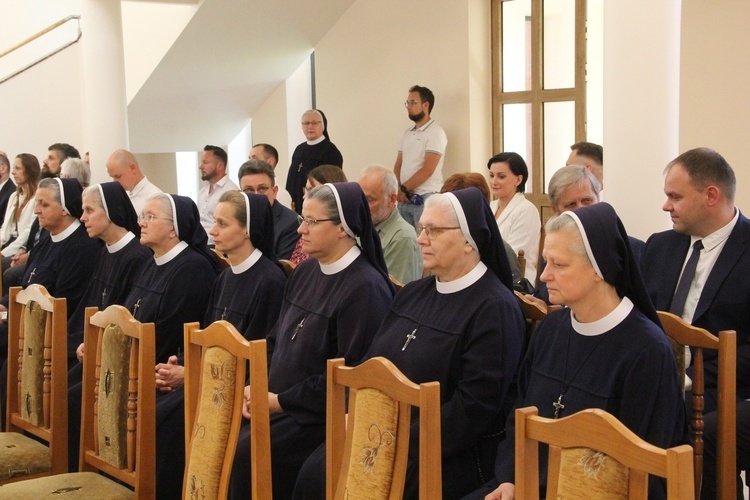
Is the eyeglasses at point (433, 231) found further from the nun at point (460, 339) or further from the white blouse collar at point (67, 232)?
the white blouse collar at point (67, 232)

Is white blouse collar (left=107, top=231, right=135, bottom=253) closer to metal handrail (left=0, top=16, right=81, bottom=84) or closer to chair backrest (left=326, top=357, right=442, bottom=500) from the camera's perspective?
chair backrest (left=326, top=357, right=442, bottom=500)

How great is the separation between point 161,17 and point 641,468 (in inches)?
384

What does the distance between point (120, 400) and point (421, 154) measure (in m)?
5.63

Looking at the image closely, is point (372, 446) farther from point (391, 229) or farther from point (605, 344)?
point (391, 229)

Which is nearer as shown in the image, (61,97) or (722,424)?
(722,424)

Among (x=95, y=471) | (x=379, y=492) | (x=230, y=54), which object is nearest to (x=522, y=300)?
(x=379, y=492)

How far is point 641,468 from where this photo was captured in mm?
1863

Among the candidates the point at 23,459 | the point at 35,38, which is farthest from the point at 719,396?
the point at 35,38

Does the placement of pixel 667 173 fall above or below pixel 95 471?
above

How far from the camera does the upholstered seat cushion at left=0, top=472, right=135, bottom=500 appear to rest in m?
3.21

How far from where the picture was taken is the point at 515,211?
5801 mm

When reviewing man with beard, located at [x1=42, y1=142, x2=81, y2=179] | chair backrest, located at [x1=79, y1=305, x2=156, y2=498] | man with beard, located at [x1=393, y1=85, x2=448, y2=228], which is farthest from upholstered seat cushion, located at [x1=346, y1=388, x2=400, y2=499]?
man with beard, located at [x1=42, y1=142, x2=81, y2=179]

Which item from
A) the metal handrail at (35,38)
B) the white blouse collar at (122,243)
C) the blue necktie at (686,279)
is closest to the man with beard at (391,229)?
the white blouse collar at (122,243)

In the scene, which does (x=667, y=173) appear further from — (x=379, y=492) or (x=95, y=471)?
(x=95, y=471)
